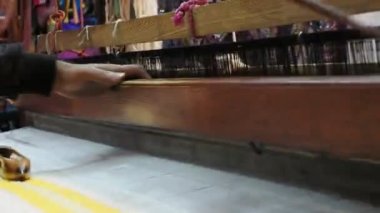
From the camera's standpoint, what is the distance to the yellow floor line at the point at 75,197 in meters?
0.79

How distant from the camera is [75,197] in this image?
87 centimetres

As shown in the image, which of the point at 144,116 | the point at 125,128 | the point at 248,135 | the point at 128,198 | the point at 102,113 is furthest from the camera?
the point at 125,128

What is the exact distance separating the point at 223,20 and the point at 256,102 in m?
0.23

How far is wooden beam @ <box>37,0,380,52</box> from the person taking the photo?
693 mm

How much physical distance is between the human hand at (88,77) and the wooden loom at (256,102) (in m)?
0.03

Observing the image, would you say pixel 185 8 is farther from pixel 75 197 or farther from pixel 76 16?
pixel 76 16

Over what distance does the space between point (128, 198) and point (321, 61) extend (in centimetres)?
38

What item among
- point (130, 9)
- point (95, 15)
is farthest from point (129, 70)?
point (95, 15)

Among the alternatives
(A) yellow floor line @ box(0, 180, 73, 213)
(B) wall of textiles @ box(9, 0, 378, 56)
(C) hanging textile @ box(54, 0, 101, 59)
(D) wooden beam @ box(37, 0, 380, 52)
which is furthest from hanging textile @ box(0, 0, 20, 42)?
(A) yellow floor line @ box(0, 180, 73, 213)

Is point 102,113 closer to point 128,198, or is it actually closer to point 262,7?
point 128,198

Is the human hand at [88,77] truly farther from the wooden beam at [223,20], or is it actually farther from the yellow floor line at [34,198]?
the yellow floor line at [34,198]

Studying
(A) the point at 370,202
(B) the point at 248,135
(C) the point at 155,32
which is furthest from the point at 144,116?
(A) the point at 370,202

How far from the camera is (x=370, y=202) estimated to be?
2.37 ft

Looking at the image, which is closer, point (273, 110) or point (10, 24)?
point (273, 110)
